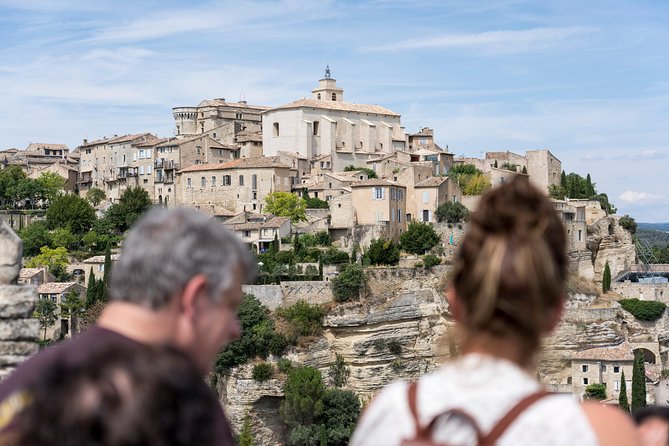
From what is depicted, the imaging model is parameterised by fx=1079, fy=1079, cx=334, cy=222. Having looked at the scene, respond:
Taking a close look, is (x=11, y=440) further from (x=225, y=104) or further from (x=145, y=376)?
(x=225, y=104)

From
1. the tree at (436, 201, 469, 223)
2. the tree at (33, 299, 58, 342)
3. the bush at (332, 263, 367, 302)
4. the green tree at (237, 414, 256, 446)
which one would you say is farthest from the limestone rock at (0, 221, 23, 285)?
the tree at (436, 201, 469, 223)

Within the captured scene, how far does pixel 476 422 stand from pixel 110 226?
6329 centimetres

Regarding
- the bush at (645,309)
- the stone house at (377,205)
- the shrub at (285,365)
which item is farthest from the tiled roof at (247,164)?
the bush at (645,309)

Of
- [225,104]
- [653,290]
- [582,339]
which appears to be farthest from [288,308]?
[225,104]

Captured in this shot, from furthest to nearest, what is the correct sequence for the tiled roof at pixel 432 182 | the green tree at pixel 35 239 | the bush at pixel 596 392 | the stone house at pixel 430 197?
the green tree at pixel 35 239
the tiled roof at pixel 432 182
the stone house at pixel 430 197
the bush at pixel 596 392

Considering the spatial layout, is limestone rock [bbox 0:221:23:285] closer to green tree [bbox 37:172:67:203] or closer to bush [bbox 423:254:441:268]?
bush [bbox 423:254:441:268]

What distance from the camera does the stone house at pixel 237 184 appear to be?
65688 mm

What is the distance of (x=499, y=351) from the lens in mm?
2904

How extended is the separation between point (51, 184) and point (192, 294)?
250 ft

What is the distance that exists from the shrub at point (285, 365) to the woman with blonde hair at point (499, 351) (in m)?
44.3

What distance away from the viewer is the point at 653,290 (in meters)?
53.2

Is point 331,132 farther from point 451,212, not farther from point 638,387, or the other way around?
point 638,387

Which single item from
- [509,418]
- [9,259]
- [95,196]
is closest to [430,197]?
[95,196]

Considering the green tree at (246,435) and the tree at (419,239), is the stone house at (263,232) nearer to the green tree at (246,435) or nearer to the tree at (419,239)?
the tree at (419,239)
